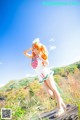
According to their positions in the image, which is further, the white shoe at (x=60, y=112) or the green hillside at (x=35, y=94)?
the green hillside at (x=35, y=94)

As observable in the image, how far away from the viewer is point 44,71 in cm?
505

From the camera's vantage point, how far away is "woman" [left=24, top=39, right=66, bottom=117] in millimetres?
5035

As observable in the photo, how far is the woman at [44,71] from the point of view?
5.04 m

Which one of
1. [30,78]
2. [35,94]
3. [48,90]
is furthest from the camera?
[30,78]

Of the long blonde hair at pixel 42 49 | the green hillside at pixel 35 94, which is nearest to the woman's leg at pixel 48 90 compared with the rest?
the green hillside at pixel 35 94

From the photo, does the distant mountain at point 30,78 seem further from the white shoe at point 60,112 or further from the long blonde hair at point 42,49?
the white shoe at point 60,112

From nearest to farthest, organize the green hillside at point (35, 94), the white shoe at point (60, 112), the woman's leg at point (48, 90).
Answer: the white shoe at point (60, 112)
the woman's leg at point (48, 90)
the green hillside at point (35, 94)

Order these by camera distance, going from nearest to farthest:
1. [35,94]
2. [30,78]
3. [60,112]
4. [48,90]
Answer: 1. [60,112]
2. [48,90]
3. [35,94]
4. [30,78]

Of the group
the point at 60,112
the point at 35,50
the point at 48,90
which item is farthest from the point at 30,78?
the point at 60,112

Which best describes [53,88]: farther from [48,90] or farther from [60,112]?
[60,112]

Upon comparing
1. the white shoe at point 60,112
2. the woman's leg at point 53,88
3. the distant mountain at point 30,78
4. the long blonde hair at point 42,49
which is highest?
the long blonde hair at point 42,49

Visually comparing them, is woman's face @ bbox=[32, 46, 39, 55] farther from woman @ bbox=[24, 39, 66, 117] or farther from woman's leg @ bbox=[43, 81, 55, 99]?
woman's leg @ bbox=[43, 81, 55, 99]

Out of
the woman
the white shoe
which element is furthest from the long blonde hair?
the white shoe

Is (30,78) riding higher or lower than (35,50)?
lower
